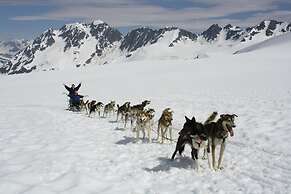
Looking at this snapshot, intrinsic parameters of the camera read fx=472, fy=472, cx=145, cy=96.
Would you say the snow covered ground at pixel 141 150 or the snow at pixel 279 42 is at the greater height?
the snow at pixel 279 42

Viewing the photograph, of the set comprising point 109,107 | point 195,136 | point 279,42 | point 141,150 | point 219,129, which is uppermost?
point 279,42

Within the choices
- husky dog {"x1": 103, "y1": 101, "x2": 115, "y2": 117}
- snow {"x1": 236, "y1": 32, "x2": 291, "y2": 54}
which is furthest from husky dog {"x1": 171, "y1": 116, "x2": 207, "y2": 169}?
snow {"x1": 236, "y1": 32, "x2": 291, "y2": 54}

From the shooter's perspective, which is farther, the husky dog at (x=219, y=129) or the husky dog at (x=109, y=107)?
the husky dog at (x=109, y=107)

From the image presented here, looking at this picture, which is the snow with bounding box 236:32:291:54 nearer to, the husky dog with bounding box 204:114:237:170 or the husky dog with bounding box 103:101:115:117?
the husky dog with bounding box 103:101:115:117

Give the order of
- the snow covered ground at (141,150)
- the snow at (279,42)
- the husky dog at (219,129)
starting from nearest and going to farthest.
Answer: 1. the snow covered ground at (141,150)
2. the husky dog at (219,129)
3. the snow at (279,42)

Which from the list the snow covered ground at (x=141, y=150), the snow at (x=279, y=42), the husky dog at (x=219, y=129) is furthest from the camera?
the snow at (x=279, y=42)

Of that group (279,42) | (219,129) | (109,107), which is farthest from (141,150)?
(279,42)

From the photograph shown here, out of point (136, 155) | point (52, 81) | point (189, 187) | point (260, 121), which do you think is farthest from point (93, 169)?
point (52, 81)

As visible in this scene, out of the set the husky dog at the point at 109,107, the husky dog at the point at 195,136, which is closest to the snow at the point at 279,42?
the husky dog at the point at 109,107

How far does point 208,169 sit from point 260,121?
29.4 feet

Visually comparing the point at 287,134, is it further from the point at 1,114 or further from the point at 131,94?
the point at 131,94

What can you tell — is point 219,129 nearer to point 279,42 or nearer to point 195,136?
point 195,136

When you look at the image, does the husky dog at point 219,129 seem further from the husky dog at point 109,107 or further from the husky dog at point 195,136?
the husky dog at point 109,107

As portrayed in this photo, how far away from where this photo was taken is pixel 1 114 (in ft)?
101
